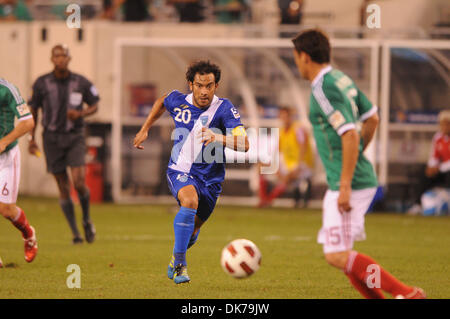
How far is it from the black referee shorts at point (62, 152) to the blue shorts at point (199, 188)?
317cm

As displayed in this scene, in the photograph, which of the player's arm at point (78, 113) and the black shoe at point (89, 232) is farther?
the black shoe at point (89, 232)

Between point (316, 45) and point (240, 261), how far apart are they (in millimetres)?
1993

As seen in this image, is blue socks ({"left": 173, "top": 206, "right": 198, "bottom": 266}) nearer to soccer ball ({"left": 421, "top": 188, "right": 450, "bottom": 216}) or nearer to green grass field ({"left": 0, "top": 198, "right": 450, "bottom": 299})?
green grass field ({"left": 0, "top": 198, "right": 450, "bottom": 299})

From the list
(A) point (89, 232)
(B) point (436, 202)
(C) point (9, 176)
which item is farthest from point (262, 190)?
(C) point (9, 176)

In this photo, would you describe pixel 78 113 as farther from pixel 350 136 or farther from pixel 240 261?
pixel 350 136

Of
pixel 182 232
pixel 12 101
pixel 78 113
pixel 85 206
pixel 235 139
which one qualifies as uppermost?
pixel 12 101

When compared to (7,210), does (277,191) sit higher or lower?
lower

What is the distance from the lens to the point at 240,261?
6848 mm

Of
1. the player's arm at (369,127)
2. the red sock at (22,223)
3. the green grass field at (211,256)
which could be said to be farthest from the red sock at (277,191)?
the player's arm at (369,127)

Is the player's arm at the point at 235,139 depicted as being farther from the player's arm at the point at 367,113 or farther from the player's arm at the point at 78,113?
the player's arm at the point at 78,113

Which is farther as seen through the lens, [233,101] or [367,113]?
[233,101]

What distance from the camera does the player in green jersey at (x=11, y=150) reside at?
8.21 m
